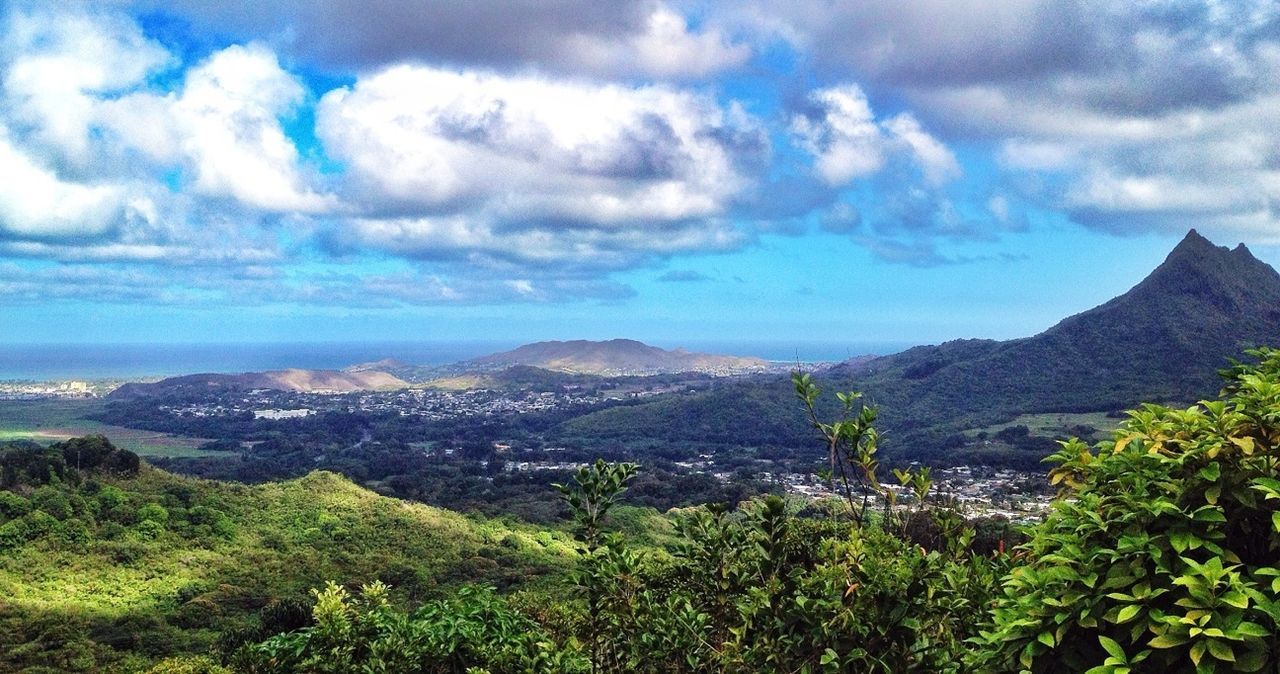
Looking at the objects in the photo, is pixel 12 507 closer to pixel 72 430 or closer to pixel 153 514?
pixel 153 514

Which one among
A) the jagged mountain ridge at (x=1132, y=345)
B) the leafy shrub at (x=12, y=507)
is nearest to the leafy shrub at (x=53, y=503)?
the leafy shrub at (x=12, y=507)

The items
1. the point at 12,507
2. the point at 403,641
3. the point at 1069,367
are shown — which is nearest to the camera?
the point at 403,641

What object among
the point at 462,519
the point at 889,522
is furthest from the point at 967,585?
the point at 462,519

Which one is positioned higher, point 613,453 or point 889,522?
point 889,522

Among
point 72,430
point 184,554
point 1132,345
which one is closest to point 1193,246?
point 1132,345

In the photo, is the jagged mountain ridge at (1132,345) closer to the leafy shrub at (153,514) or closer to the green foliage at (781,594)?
the leafy shrub at (153,514)

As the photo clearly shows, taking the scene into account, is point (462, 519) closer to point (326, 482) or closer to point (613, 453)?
point (326, 482)

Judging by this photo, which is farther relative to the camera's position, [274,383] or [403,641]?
[274,383]
